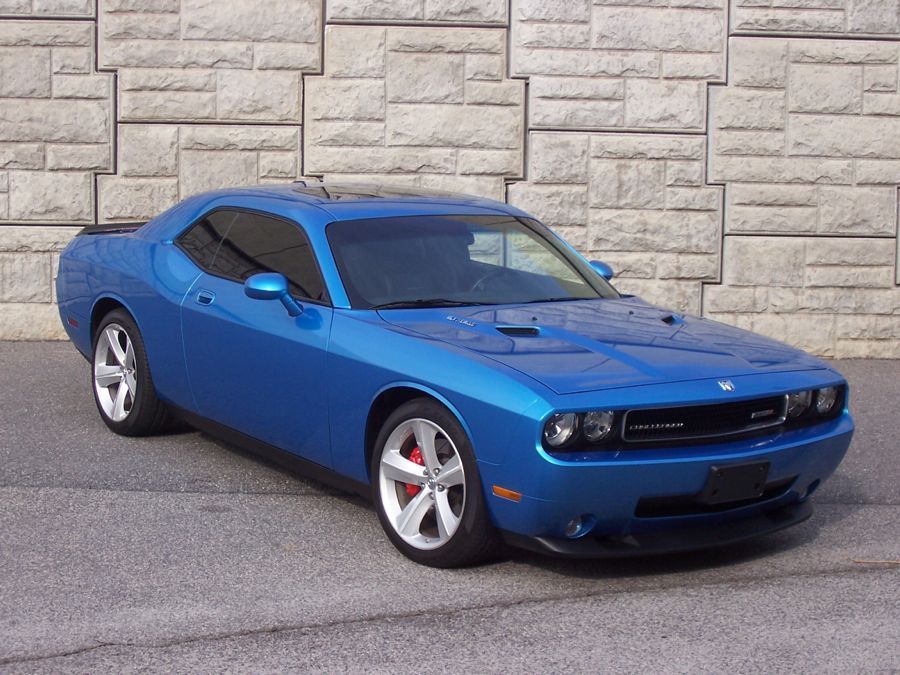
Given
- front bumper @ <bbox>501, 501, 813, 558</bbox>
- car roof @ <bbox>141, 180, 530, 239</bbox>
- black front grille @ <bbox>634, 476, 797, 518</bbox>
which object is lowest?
front bumper @ <bbox>501, 501, 813, 558</bbox>

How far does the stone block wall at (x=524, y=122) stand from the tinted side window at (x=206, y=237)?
3.70 meters

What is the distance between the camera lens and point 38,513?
5758 mm

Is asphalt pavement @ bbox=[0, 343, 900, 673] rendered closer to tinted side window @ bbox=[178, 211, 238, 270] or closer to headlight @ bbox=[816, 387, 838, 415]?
headlight @ bbox=[816, 387, 838, 415]

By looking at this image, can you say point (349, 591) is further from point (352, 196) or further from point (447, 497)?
point (352, 196)

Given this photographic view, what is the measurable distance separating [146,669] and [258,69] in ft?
24.2

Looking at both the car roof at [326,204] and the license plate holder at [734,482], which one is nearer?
the license plate holder at [734,482]

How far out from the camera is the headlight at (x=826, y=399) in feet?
17.5

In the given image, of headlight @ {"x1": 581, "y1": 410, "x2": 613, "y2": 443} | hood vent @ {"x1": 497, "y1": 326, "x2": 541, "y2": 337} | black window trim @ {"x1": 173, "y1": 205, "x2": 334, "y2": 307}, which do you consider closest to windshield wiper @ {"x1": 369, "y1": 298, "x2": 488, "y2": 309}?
black window trim @ {"x1": 173, "y1": 205, "x2": 334, "y2": 307}

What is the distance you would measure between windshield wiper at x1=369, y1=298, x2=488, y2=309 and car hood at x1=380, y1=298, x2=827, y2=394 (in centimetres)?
6

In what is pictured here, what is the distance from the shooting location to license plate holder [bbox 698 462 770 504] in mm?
4832

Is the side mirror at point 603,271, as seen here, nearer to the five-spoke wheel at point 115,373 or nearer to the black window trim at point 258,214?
the black window trim at point 258,214

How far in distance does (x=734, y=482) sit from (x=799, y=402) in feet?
1.90

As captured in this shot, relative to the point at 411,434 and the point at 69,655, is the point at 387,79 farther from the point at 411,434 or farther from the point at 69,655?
the point at 69,655

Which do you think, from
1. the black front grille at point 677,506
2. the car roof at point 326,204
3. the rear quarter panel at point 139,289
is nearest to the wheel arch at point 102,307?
the rear quarter panel at point 139,289
